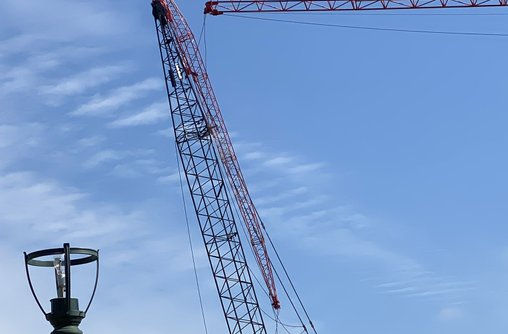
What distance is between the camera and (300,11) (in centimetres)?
11819

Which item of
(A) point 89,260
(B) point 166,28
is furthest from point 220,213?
(A) point 89,260

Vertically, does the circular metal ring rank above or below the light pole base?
above

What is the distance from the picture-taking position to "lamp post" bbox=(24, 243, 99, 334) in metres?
15.4

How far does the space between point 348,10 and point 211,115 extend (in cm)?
1917

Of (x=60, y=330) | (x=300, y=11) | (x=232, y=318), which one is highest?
(x=300, y=11)

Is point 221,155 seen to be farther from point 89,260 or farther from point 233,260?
point 89,260

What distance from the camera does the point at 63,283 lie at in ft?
52.7

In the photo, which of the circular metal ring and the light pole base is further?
the circular metal ring

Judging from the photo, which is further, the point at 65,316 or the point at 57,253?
the point at 57,253

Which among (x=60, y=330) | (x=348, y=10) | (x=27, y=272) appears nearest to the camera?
(x=60, y=330)

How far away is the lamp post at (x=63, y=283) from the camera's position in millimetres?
15398

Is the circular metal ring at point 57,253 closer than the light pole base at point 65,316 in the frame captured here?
No

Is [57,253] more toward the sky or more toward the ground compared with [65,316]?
more toward the sky

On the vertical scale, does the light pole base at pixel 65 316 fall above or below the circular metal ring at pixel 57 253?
below
